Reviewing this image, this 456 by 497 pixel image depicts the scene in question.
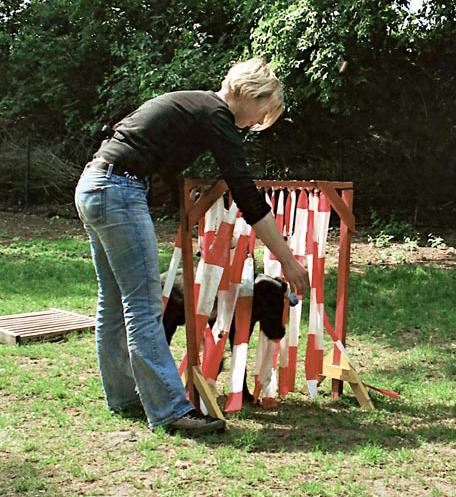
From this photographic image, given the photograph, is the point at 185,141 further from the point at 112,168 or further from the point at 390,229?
the point at 390,229

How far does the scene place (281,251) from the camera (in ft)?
12.1

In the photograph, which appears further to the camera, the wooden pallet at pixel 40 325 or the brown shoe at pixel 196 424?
the wooden pallet at pixel 40 325

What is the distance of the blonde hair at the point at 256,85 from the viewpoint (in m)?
3.68

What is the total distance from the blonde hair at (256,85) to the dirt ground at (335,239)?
591 cm

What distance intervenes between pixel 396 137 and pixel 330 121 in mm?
1156

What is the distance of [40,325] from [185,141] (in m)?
3.06

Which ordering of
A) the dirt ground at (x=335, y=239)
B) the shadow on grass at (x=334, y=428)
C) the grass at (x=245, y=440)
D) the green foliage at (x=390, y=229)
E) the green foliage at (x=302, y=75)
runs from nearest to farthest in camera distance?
the grass at (x=245, y=440) < the shadow on grass at (x=334, y=428) < the dirt ground at (x=335, y=239) < the green foliage at (x=302, y=75) < the green foliage at (x=390, y=229)

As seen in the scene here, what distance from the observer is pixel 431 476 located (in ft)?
11.2

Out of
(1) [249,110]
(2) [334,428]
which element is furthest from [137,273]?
(2) [334,428]

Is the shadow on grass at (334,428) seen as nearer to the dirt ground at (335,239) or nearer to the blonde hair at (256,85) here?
the blonde hair at (256,85)

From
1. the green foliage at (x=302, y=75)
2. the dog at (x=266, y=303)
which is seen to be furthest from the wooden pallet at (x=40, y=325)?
the green foliage at (x=302, y=75)

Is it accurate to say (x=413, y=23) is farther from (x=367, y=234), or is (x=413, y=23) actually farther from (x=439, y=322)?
(x=439, y=322)

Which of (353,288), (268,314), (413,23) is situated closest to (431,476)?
(268,314)

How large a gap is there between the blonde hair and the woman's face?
18 millimetres
